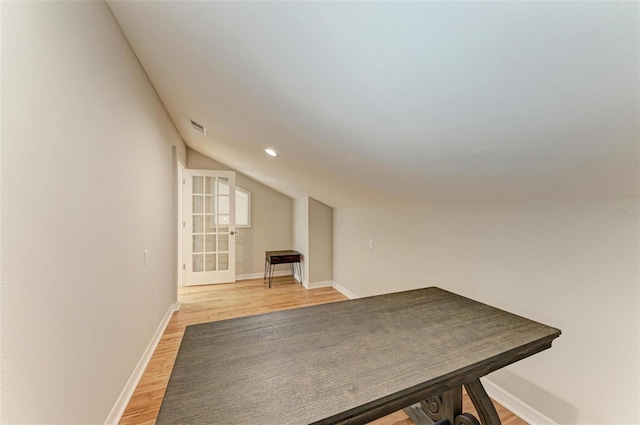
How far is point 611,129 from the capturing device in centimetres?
95

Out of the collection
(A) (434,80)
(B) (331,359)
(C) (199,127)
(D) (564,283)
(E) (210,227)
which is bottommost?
(B) (331,359)

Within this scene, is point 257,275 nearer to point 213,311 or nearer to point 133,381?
point 213,311

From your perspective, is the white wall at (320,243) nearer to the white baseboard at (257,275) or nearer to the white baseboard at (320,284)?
the white baseboard at (320,284)

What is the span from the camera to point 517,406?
68.3 inches

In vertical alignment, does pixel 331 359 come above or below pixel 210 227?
below

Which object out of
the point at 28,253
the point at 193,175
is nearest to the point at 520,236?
the point at 28,253

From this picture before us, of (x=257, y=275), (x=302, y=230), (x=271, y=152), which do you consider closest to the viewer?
(x=271, y=152)

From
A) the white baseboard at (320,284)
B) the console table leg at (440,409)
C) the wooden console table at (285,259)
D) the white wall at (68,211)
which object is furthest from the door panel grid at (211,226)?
the console table leg at (440,409)

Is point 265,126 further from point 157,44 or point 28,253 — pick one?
point 28,253

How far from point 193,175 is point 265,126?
2885 mm

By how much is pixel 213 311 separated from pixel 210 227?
162 centimetres

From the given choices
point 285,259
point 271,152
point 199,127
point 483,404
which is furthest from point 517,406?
point 199,127

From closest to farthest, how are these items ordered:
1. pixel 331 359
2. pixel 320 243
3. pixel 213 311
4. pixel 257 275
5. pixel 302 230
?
1. pixel 331 359
2. pixel 213 311
3. pixel 320 243
4. pixel 302 230
5. pixel 257 275

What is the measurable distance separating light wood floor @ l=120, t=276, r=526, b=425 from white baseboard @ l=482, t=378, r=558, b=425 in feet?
0.13
